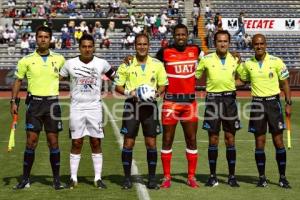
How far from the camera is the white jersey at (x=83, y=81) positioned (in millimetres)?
9312

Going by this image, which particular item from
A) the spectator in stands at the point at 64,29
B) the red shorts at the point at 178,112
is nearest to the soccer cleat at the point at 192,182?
the red shorts at the point at 178,112

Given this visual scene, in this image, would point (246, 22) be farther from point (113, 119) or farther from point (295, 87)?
point (113, 119)

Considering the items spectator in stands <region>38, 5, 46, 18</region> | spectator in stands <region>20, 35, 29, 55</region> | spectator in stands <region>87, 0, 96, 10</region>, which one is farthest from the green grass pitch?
spectator in stands <region>87, 0, 96, 10</region>

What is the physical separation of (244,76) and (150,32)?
103 ft

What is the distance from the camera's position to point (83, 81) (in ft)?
30.6

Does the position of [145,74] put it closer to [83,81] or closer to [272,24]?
[83,81]

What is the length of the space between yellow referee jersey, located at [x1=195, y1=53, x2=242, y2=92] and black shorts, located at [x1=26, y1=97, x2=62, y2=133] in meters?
2.27

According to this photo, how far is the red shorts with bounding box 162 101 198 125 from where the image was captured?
9500mm

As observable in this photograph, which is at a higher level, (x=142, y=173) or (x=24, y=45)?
(x=24, y=45)

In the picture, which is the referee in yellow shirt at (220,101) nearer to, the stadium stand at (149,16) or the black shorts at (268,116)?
the black shorts at (268,116)

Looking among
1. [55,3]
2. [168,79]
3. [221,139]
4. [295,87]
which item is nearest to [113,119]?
[221,139]

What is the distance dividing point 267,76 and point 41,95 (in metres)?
3.46

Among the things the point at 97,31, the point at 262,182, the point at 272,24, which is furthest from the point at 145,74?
the point at 272,24

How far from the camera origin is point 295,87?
34.5 metres
